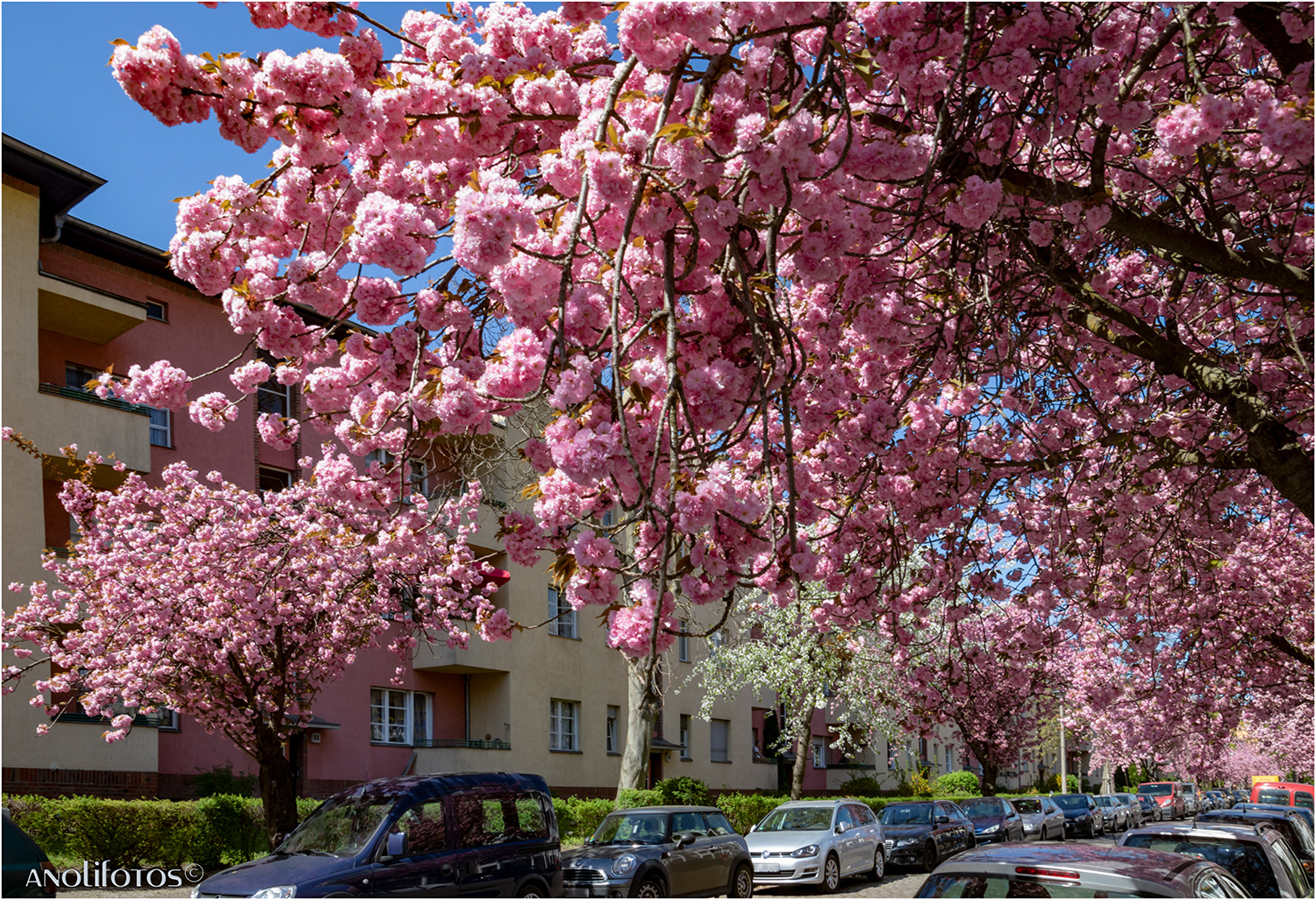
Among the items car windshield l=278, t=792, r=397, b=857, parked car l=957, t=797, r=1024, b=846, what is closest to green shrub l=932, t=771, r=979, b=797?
parked car l=957, t=797, r=1024, b=846

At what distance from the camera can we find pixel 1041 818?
30.3m

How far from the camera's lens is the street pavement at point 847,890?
14.5 meters

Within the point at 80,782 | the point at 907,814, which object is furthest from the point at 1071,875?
the point at 907,814

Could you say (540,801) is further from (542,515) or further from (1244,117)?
(1244,117)

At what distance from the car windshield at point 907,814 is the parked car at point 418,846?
12768 millimetres

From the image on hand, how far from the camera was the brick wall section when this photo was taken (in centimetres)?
1587

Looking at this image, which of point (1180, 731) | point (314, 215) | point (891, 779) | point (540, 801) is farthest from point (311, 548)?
point (891, 779)

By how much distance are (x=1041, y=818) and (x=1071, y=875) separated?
28627 millimetres

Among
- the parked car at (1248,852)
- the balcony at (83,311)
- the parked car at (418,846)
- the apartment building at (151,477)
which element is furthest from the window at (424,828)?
the balcony at (83,311)

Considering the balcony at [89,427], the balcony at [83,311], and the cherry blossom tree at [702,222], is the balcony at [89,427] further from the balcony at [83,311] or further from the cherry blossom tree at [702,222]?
the cherry blossom tree at [702,222]

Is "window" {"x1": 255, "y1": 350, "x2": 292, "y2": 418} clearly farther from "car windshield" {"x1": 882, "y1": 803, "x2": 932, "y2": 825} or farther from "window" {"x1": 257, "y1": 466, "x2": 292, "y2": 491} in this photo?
"car windshield" {"x1": 882, "y1": 803, "x2": 932, "y2": 825}

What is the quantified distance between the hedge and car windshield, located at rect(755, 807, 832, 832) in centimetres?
878

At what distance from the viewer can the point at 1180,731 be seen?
25.1 meters

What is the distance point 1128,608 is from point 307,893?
1067 centimetres
